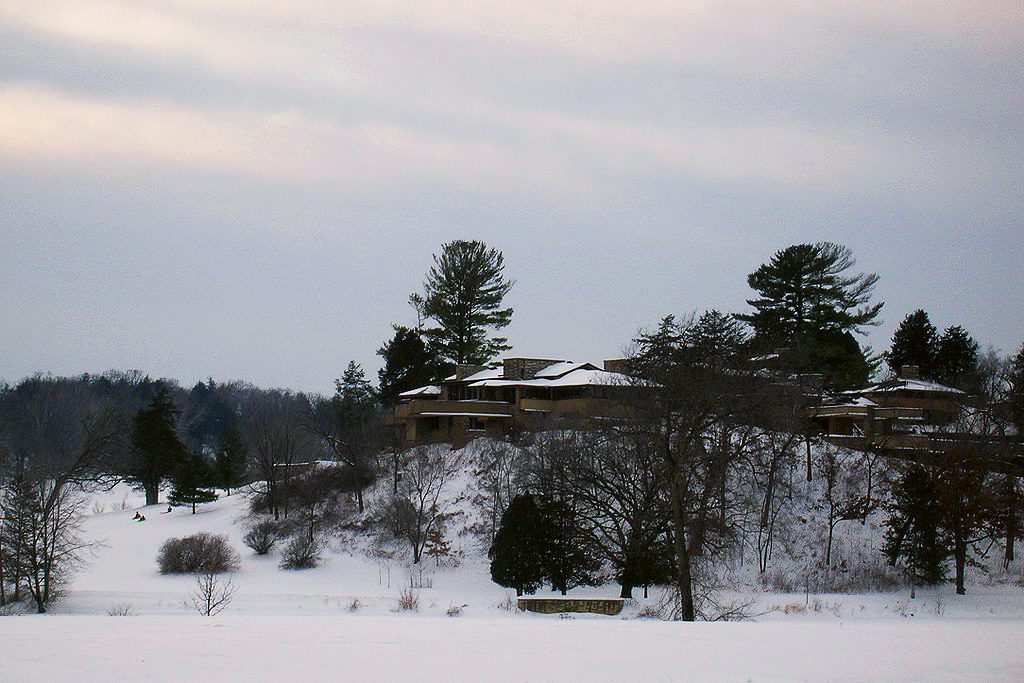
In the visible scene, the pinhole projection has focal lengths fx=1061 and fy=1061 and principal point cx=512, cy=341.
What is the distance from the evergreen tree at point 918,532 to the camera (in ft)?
138

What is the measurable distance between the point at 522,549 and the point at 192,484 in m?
26.0

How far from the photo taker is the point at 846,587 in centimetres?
4356

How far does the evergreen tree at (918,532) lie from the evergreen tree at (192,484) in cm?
3798

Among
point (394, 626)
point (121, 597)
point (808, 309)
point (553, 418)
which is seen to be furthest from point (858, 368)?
point (394, 626)

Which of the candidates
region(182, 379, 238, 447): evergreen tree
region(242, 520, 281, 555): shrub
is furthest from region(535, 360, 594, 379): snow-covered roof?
region(182, 379, 238, 447): evergreen tree

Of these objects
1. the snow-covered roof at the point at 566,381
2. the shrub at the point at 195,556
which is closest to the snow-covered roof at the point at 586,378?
the snow-covered roof at the point at 566,381

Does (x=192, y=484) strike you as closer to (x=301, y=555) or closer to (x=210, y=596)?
(x=301, y=555)

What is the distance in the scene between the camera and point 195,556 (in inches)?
1887

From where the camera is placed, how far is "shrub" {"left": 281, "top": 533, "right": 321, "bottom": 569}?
49.0 meters

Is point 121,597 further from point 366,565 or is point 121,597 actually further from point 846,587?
point 846,587

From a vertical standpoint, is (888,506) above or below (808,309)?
below

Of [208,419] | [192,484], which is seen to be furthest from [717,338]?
[208,419]

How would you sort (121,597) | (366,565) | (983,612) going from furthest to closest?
(366,565)
(121,597)
(983,612)

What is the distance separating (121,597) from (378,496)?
1815 centimetres
